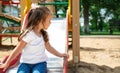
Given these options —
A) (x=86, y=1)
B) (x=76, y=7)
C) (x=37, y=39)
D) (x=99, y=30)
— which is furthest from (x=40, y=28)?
(x=99, y=30)

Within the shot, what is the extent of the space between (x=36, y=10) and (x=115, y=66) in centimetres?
323

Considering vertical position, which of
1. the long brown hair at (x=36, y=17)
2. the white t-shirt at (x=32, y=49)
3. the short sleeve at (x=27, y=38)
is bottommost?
the white t-shirt at (x=32, y=49)

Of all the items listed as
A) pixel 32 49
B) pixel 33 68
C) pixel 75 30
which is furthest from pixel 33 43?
pixel 75 30

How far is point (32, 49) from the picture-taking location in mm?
3166

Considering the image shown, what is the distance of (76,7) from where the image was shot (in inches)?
223

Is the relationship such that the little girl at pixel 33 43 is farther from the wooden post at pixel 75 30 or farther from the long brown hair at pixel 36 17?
the wooden post at pixel 75 30

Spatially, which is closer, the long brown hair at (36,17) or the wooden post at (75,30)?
the long brown hair at (36,17)

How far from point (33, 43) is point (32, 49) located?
6 centimetres

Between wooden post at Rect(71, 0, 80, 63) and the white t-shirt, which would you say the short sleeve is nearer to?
the white t-shirt

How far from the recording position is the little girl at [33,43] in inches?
122

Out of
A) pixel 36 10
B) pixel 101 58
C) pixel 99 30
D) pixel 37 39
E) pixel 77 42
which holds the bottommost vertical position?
pixel 99 30

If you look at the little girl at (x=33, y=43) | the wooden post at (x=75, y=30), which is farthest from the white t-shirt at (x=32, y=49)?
the wooden post at (x=75, y=30)

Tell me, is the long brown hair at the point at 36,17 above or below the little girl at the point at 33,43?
above

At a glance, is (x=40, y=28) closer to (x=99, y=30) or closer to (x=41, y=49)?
(x=41, y=49)
